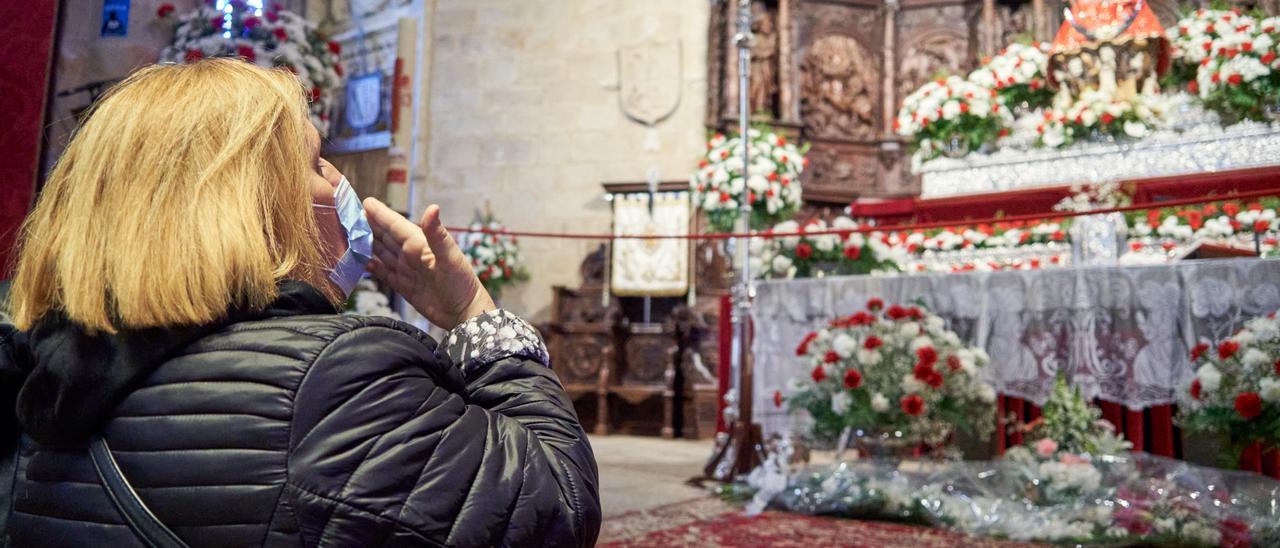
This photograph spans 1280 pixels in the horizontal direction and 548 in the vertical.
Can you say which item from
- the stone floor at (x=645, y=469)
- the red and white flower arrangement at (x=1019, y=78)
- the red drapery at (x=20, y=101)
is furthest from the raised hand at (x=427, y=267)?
the red and white flower arrangement at (x=1019, y=78)

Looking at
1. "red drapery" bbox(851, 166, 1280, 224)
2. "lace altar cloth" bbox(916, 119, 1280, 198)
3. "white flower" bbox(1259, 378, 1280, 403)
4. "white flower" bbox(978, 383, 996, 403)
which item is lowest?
"white flower" bbox(978, 383, 996, 403)

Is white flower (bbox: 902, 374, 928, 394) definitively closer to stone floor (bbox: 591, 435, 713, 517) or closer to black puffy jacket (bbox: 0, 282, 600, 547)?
stone floor (bbox: 591, 435, 713, 517)

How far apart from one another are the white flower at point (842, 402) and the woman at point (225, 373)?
11.1ft

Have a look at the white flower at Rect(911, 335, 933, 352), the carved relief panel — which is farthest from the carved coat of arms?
the white flower at Rect(911, 335, 933, 352)

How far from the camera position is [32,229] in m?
1.04

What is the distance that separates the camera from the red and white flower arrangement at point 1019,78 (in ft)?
20.1

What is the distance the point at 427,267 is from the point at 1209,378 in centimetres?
338

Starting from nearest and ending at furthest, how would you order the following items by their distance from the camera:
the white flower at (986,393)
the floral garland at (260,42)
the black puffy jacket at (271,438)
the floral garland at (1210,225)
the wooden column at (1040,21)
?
the black puffy jacket at (271,438), the floral garland at (260,42), the white flower at (986,393), the floral garland at (1210,225), the wooden column at (1040,21)

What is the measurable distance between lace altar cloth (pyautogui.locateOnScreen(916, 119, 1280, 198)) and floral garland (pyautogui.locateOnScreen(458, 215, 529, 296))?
12.9 feet

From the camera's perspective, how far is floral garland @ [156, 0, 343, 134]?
3.28 meters

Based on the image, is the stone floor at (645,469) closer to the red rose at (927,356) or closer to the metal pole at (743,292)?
the metal pole at (743,292)

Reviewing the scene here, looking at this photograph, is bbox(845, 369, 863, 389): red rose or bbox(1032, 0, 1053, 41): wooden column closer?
bbox(845, 369, 863, 389): red rose

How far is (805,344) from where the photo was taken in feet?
15.3

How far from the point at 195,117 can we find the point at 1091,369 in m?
3.92
